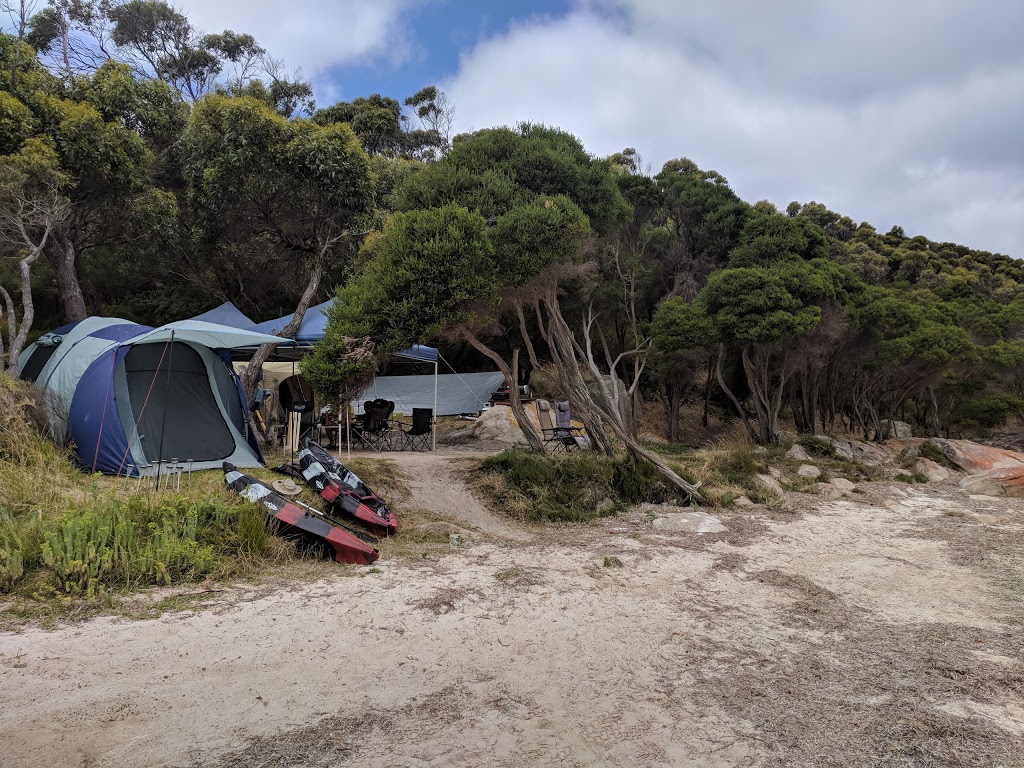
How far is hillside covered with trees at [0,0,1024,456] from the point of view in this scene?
8.20 m

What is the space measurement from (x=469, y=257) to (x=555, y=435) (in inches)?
201

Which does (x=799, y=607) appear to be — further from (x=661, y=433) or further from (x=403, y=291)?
(x=661, y=433)

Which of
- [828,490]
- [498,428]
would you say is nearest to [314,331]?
[498,428]

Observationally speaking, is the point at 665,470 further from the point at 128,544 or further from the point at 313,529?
the point at 128,544

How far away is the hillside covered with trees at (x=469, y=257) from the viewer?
323 inches

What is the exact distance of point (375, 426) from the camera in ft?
38.8

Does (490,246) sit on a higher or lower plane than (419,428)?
higher

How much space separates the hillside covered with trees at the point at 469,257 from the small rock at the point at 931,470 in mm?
3234

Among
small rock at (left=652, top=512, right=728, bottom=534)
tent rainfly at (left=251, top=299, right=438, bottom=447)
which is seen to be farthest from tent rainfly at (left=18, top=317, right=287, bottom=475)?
small rock at (left=652, top=512, right=728, bottom=534)

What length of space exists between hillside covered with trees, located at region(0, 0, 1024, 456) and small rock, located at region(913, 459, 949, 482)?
3234 mm

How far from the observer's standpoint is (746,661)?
3576 millimetres

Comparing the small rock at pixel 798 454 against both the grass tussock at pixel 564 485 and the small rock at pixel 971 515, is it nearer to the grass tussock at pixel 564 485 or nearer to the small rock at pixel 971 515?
the small rock at pixel 971 515

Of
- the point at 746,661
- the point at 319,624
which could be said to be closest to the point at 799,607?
the point at 746,661

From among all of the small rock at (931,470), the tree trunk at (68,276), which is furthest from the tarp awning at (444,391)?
the small rock at (931,470)
